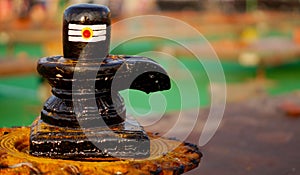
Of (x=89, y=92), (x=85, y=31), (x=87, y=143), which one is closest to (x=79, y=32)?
(x=85, y=31)

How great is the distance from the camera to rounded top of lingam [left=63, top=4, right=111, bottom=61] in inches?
60.1

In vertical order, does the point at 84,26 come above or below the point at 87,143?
above

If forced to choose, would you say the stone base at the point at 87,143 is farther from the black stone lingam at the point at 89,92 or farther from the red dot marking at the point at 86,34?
the red dot marking at the point at 86,34

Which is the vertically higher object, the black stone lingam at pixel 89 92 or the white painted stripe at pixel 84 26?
the white painted stripe at pixel 84 26

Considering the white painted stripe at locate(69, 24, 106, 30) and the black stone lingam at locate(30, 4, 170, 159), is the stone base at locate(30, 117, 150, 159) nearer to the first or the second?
the black stone lingam at locate(30, 4, 170, 159)

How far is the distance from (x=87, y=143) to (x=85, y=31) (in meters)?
0.31

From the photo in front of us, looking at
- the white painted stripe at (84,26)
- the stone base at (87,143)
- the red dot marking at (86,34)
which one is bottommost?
the stone base at (87,143)

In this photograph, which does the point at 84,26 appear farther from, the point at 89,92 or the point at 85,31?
the point at 89,92

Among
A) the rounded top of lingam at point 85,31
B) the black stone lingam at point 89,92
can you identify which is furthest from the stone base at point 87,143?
the rounded top of lingam at point 85,31

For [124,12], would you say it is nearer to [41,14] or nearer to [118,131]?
[41,14]

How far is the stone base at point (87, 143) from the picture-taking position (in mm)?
1483

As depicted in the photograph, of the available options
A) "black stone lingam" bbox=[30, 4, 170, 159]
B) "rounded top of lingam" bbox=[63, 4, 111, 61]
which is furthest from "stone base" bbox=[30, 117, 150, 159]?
"rounded top of lingam" bbox=[63, 4, 111, 61]

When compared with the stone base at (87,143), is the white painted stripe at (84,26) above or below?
above

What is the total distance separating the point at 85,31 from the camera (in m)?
1.53
